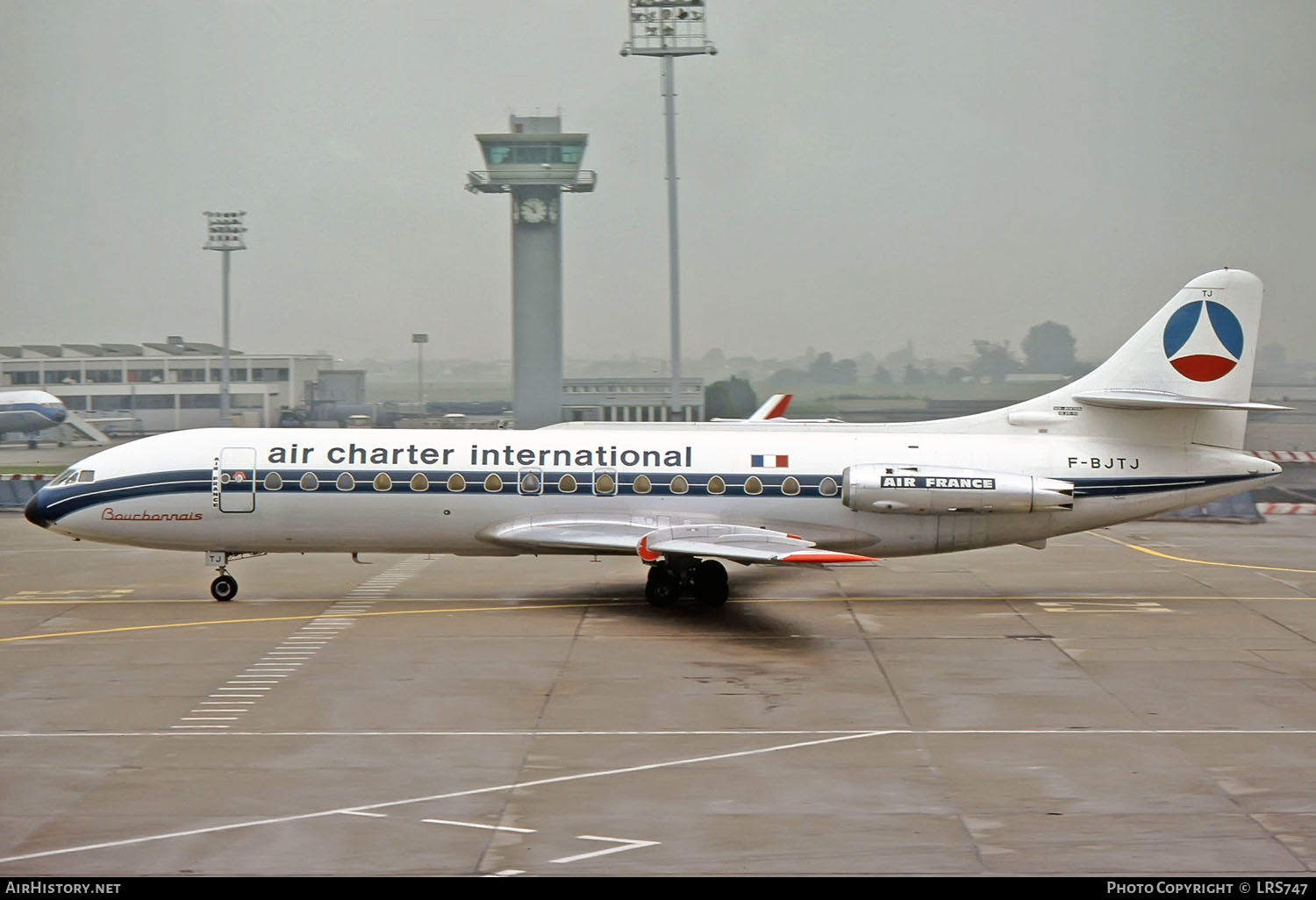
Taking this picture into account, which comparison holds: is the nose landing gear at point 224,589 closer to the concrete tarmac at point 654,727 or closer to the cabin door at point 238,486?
the concrete tarmac at point 654,727

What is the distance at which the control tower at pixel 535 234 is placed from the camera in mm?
76500

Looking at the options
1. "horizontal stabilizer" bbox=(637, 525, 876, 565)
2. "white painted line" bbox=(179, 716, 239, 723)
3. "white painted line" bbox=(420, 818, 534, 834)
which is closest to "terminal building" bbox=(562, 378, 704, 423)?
"horizontal stabilizer" bbox=(637, 525, 876, 565)

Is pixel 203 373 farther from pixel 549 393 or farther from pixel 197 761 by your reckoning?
pixel 197 761

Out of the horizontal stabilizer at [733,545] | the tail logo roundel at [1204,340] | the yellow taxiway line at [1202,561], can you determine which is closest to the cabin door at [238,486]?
the horizontal stabilizer at [733,545]

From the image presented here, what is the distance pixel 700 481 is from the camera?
899 inches

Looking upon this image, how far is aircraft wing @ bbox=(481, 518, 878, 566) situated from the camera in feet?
67.8

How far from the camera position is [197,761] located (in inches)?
519

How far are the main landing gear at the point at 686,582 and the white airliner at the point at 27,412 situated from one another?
176 feet

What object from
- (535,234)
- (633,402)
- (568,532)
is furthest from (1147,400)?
(535,234)

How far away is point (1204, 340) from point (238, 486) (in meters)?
17.5

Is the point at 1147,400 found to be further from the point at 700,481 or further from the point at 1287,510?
the point at 1287,510

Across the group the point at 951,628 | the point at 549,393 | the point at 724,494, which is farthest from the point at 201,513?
the point at 549,393
